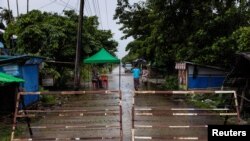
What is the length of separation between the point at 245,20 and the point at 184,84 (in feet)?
21.4

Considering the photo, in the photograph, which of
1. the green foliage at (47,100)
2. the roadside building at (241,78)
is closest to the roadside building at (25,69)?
the green foliage at (47,100)

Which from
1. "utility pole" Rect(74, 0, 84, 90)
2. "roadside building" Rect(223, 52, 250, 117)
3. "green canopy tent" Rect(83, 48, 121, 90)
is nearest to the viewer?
"roadside building" Rect(223, 52, 250, 117)

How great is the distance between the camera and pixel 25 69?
19859 millimetres

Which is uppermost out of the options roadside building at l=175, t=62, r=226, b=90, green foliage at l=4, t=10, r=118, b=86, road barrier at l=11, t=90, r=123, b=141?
green foliage at l=4, t=10, r=118, b=86

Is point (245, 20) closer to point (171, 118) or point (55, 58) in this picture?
point (171, 118)

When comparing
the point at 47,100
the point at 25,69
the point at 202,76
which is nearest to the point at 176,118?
the point at 25,69

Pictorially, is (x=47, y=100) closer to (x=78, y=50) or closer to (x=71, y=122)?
(x=78, y=50)

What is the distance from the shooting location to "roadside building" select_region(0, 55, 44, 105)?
17.3m

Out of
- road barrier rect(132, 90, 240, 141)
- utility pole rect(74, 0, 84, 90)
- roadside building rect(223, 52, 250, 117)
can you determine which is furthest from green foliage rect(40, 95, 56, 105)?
roadside building rect(223, 52, 250, 117)

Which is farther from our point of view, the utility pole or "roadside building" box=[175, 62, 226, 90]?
the utility pole

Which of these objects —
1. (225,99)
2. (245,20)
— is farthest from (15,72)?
(245,20)

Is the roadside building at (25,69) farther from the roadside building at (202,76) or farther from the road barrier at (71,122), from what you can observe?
the roadside building at (202,76)

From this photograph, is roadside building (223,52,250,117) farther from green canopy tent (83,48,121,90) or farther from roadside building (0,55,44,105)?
green canopy tent (83,48,121,90)

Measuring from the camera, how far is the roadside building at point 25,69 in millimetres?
17275
